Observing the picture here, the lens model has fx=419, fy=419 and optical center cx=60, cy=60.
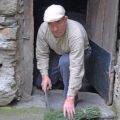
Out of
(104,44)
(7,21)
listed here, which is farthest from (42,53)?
(104,44)

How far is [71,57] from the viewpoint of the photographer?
11.0 ft

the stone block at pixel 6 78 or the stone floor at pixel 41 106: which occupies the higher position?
the stone block at pixel 6 78

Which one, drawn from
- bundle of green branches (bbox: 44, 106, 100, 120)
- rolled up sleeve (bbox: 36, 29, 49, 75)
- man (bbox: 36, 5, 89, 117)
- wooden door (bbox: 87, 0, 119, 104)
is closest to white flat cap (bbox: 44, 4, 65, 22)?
man (bbox: 36, 5, 89, 117)

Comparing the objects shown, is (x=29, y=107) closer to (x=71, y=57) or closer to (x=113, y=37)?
(x=71, y=57)

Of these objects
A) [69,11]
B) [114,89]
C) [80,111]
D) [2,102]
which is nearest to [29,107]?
[2,102]

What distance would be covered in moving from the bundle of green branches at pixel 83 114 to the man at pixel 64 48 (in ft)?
0.42

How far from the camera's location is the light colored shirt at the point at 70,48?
331 centimetres

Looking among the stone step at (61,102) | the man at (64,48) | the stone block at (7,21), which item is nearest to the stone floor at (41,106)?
the stone step at (61,102)

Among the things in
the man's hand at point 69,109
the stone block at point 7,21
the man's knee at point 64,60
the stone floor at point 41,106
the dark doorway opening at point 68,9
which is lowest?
the stone floor at point 41,106

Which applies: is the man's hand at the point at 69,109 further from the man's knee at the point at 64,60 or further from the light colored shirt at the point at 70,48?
the man's knee at the point at 64,60

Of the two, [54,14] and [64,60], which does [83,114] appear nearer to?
[64,60]

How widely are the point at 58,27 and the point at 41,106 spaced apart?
2.58 ft

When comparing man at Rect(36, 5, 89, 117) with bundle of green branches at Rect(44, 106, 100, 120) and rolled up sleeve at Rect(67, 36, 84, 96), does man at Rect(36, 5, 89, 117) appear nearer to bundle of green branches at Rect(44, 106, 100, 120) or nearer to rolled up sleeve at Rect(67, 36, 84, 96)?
rolled up sleeve at Rect(67, 36, 84, 96)

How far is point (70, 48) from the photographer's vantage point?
11.3 ft
